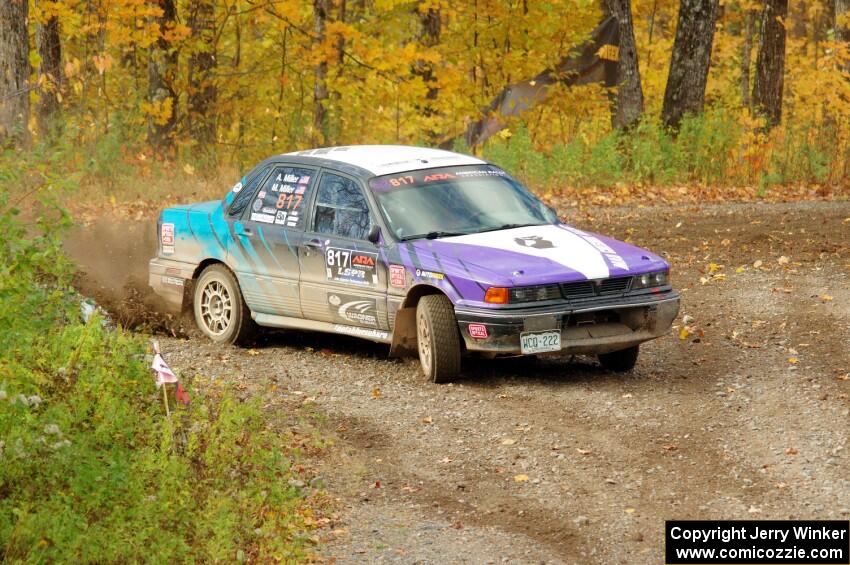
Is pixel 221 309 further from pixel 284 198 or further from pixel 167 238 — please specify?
pixel 284 198

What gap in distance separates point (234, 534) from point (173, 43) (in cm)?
1920

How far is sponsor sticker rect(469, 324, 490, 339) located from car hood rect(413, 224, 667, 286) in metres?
0.32

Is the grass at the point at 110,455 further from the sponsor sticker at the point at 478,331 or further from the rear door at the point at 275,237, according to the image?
the rear door at the point at 275,237

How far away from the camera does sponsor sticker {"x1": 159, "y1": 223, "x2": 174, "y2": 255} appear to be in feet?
38.7

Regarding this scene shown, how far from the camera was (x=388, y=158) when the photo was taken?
35.2 feet

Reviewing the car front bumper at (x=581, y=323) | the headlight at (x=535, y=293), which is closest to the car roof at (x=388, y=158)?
the car front bumper at (x=581, y=323)

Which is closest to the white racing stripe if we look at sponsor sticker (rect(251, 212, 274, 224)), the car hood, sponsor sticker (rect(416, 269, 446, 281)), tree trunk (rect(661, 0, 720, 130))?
the car hood

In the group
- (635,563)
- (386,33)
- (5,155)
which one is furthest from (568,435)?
(386,33)

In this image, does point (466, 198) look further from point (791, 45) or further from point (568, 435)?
point (791, 45)

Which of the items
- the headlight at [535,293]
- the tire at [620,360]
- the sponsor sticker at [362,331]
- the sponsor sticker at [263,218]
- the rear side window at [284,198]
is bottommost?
the tire at [620,360]

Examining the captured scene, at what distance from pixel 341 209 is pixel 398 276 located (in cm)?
102

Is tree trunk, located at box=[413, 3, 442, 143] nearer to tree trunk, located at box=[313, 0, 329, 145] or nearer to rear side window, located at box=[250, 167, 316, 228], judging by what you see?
tree trunk, located at box=[313, 0, 329, 145]

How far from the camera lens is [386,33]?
1061 inches

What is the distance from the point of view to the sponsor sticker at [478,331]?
9.00 metres
